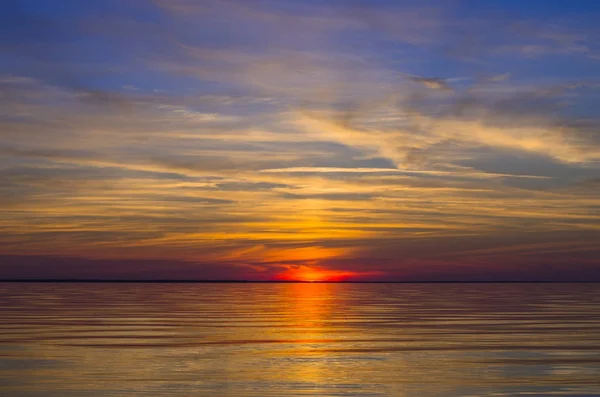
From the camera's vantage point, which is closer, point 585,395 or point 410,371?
point 585,395

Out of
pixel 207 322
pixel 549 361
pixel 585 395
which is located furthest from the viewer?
pixel 207 322

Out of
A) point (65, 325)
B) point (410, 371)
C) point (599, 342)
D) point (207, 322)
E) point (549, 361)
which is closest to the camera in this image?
point (410, 371)

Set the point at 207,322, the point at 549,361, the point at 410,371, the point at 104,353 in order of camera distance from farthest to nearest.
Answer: the point at 207,322
the point at 104,353
the point at 549,361
the point at 410,371

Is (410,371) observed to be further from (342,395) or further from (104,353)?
(104,353)

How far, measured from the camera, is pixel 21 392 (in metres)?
18.2

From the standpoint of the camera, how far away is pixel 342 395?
18031 mm

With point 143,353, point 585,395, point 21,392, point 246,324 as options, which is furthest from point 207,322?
point 585,395

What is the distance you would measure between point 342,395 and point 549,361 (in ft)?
27.3

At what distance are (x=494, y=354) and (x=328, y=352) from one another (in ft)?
→ 16.7

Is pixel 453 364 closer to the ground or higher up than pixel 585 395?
higher up

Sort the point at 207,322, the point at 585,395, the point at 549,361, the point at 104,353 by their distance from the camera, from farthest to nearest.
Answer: the point at 207,322 < the point at 104,353 < the point at 549,361 < the point at 585,395

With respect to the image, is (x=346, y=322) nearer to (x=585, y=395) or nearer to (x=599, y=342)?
(x=599, y=342)

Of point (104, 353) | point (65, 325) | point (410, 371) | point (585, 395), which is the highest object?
point (65, 325)

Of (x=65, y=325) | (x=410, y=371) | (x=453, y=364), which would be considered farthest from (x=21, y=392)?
(x=65, y=325)
